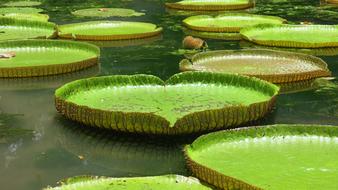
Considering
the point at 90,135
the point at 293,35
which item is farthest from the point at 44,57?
the point at 293,35

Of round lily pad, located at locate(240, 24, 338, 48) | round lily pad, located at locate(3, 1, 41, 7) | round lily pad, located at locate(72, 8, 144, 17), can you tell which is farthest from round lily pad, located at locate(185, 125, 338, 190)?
round lily pad, located at locate(3, 1, 41, 7)

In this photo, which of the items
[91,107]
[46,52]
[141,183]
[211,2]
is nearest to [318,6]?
[211,2]

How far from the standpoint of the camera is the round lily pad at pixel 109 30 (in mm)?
7259

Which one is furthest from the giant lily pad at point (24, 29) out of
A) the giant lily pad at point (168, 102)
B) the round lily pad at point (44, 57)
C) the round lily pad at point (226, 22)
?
the giant lily pad at point (168, 102)

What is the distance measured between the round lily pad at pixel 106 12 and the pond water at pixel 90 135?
9.36 ft

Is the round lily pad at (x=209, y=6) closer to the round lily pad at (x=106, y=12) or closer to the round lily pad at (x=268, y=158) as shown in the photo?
the round lily pad at (x=106, y=12)

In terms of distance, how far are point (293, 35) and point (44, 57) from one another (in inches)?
123

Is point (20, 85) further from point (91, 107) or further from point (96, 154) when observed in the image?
point (96, 154)

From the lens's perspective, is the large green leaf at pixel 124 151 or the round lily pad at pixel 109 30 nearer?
the large green leaf at pixel 124 151

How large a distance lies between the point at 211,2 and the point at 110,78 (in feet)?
22.9

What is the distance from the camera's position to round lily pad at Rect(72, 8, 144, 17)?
9.50 metres

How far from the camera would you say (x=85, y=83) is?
446cm

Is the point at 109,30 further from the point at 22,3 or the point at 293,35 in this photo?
the point at 22,3

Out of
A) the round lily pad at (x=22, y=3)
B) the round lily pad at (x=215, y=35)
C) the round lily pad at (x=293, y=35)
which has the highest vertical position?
the round lily pad at (x=293, y=35)
